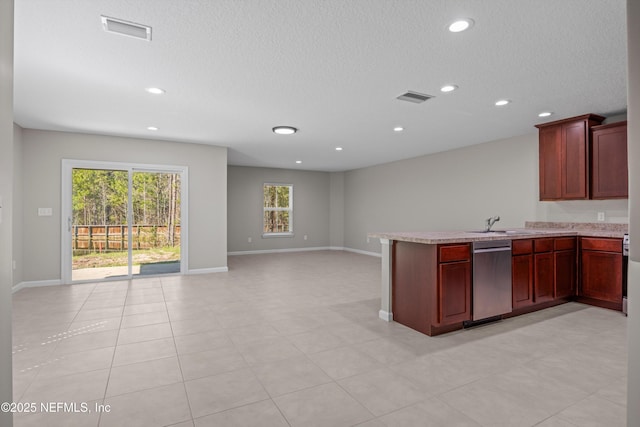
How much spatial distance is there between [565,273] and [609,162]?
1493 millimetres

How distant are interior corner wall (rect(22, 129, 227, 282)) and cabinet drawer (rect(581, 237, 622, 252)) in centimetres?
574

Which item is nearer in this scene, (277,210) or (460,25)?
(460,25)

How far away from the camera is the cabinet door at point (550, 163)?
454 centimetres

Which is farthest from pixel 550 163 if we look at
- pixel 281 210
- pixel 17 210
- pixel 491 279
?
pixel 17 210

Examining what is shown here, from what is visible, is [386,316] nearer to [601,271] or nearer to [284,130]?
[601,271]

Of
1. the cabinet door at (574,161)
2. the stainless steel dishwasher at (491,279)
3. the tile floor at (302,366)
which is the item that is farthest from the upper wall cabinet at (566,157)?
the stainless steel dishwasher at (491,279)

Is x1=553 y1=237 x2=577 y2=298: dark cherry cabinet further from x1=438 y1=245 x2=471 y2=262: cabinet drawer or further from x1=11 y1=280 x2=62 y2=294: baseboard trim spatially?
x1=11 y1=280 x2=62 y2=294: baseboard trim

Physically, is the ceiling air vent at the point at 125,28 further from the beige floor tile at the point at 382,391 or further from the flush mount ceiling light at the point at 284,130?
the beige floor tile at the point at 382,391

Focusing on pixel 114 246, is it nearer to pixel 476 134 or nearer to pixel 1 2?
pixel 1 2

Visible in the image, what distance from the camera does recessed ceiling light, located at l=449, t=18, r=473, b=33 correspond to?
7.11 ft

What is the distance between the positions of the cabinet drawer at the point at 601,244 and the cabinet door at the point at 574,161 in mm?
574

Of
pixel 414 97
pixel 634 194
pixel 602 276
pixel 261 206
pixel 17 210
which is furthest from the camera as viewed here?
pixel 261 206

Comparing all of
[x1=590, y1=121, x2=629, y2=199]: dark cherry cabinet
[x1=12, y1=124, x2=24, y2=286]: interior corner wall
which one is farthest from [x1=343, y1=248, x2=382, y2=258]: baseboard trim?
[x1=12, y1=124, x2=24, y2=286]: interior corner wall

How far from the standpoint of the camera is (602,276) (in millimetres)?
3967
